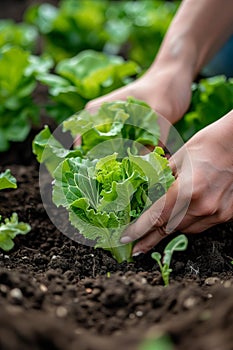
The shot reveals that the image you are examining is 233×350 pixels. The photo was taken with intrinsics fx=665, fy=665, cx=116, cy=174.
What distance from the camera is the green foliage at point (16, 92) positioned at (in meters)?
3.03

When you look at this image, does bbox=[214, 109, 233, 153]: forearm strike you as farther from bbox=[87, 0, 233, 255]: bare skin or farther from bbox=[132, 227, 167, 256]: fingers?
bbox=[132, 227, 167, 256]: fingers

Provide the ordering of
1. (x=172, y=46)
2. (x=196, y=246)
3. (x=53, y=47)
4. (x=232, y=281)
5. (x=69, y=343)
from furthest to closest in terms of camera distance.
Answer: (x=53, y=47) < (x=172, y=46) < (x=196, y=246) < (x=232, y=281) < (x=69, y=343)

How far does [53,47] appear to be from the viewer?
4008 millimetres

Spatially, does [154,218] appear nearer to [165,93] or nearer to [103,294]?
[103,294]

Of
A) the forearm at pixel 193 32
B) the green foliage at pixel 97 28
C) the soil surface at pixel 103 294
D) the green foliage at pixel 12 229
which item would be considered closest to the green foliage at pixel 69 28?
the green foliage at pixel 97 28

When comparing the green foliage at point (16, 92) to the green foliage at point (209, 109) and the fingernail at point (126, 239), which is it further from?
the fingernail at point (126, 239)

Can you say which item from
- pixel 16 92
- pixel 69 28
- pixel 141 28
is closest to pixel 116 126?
pixel 16 92

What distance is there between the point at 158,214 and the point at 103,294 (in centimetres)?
36

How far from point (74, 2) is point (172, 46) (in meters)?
1.65

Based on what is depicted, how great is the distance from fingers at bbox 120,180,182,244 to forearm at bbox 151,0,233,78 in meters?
0.83

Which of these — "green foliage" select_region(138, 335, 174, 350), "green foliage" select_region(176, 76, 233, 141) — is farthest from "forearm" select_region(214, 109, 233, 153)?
"green foliage" select_region(138, 335, 174, 350)

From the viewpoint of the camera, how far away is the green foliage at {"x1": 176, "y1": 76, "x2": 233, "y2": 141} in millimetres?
2621

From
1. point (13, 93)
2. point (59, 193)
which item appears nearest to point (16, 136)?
point (13, 93)

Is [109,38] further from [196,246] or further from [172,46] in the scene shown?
[196,246]
